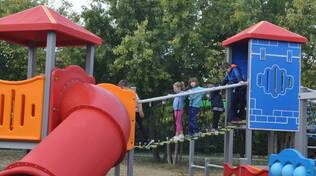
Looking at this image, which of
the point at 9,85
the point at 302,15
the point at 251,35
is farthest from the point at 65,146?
the point at 302,15

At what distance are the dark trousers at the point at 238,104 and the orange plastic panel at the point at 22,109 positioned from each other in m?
4.27

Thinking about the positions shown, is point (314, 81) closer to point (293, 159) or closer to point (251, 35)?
point (251, 35)

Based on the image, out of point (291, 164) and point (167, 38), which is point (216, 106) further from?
point (167, 38)

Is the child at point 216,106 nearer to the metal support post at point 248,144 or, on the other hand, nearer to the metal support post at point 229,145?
the metal support post at point 229,145

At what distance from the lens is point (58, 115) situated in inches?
270

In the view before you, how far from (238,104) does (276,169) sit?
3152mm

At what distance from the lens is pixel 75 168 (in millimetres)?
5156

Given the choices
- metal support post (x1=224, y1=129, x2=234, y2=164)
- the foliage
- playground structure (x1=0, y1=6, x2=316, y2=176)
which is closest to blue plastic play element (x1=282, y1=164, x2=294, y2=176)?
playground structure (x1=0, y1=6, x2=316, y2=176)

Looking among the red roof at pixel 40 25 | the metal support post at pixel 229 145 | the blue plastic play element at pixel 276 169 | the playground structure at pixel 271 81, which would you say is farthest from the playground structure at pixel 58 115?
the metal support post at pixel 229 145

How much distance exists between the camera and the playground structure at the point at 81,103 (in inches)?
212

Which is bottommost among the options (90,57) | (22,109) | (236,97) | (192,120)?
(192,120)

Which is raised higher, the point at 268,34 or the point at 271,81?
the point at 268,34

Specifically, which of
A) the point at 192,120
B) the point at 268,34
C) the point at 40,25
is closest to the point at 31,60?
the point at 40,25

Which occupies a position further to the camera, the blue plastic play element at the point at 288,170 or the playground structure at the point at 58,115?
the blue plastic play element at the point at 288,170
